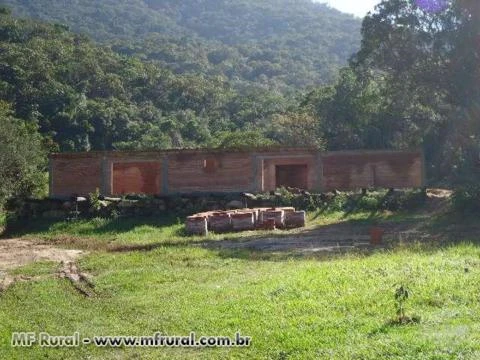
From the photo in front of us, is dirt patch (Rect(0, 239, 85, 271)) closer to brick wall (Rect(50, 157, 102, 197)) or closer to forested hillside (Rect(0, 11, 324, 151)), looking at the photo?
brick wall (Rect(50, 157, 102, 197))

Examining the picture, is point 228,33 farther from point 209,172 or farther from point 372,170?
point 209,172

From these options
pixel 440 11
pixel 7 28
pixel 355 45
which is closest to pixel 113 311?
pixel 440 11

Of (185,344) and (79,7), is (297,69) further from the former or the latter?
(185,344)

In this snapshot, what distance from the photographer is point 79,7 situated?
14288cm

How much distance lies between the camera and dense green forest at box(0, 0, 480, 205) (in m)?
22.4

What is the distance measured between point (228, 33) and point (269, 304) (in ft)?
482

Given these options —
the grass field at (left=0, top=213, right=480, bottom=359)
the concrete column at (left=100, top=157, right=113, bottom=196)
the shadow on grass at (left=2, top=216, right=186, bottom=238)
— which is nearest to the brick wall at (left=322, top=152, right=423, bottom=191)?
the shadow on grass at (left=2, top=216, right=186, bottom=238)

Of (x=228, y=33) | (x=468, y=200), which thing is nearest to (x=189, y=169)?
(x=468, y=200)

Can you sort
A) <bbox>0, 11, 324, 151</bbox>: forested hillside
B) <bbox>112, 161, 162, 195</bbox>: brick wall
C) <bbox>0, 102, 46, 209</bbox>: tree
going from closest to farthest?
<bbox>112, 161, 162, 195</bbox>: brick wall → <bbox>0, 102, 46, 209</bbox>: tree → <bbox>0, 11, 324, 151</bbox>: forested hillside

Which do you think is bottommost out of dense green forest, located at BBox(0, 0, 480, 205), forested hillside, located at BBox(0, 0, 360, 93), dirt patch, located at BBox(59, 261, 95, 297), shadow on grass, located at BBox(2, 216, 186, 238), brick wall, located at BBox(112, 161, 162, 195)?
shadow on grass, located at BBox(2, 216, 186, 238)

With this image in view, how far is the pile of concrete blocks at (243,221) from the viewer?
18.1 meters

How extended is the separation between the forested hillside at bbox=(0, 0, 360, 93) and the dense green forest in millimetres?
17664

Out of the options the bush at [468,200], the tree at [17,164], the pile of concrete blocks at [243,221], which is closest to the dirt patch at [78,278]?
the pile of concrete blocks at [243,221]

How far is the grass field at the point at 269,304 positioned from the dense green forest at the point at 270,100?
11.0 metres
